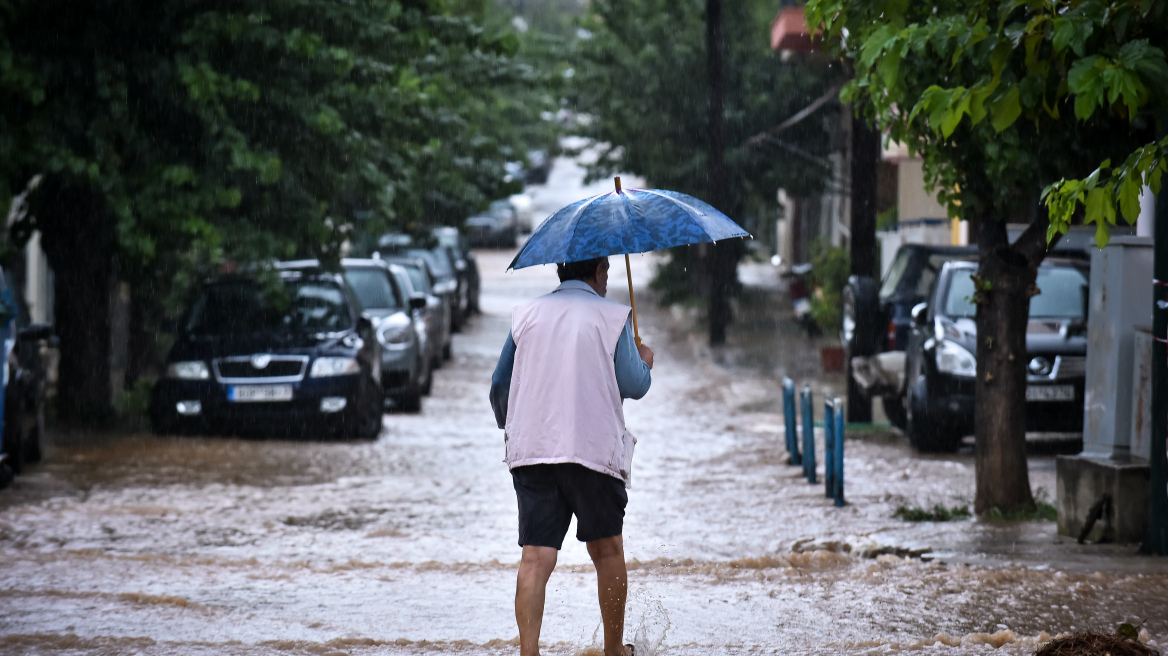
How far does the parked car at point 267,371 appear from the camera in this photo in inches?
536

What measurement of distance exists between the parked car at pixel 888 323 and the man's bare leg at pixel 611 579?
9.58m

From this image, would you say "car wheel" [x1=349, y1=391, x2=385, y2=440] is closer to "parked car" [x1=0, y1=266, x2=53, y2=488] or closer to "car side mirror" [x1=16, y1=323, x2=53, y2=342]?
"parked car" [x1=0, y1=266, x2=53, y2=488]

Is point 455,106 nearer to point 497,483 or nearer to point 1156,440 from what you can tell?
point 497,483

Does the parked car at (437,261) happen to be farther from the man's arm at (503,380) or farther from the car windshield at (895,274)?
the man's arm at (503,380)

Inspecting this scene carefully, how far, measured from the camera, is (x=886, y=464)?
40.8 ft

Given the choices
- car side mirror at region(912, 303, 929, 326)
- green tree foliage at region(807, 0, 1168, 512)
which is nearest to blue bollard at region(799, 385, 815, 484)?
green tree foliage at region(807, 0, 1168, 512)

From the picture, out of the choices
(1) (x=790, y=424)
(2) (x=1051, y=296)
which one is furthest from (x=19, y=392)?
(2) (x=1051, y=296)

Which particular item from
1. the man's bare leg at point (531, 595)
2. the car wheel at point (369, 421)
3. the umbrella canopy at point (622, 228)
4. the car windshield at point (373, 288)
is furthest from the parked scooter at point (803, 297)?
the man's bare leg at point (531, 595)

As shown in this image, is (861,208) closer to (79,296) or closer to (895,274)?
(895,274)

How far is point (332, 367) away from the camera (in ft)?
45.2

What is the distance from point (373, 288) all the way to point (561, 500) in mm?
13017

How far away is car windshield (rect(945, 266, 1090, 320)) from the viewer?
1337cm

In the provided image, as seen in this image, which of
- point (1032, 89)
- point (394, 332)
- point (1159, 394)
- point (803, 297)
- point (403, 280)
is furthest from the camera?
point (803, 297)

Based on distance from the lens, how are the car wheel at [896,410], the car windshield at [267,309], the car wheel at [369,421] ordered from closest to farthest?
1. the car wheel at [369,421]
2. the car windshield at [267,309]
3. the car wheel at [896,410]
